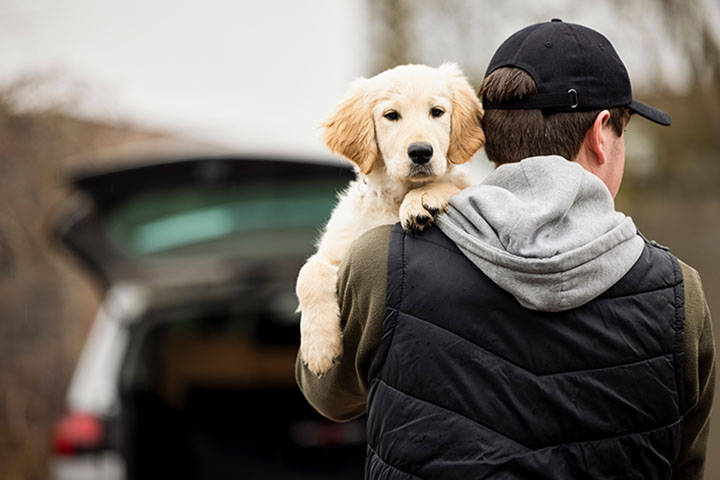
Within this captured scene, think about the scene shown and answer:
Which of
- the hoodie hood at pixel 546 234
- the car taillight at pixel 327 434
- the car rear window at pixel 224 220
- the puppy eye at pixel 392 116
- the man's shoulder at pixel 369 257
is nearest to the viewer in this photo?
the hoodie hood at pixel 546 234

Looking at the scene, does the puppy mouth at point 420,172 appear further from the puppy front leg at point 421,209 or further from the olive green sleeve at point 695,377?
the olive green sleeve at point 695,377

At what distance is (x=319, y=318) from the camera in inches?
76.8

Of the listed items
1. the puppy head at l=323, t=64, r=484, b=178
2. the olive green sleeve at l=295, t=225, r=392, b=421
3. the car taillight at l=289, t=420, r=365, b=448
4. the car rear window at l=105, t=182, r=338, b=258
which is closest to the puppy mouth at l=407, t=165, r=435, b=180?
the puppy head at l=323, t=64, r=484, b=178

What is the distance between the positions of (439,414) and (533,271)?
0.34 metres

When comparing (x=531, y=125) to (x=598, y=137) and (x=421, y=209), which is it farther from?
(x=421, y=209)

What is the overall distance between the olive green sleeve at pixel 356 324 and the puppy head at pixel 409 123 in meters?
0.27

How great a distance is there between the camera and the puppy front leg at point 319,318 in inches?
75.4

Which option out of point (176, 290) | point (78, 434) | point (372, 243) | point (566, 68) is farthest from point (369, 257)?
point (176, 290)

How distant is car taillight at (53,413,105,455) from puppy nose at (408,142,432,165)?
2789mm

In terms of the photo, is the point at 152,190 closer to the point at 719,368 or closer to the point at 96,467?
the point at 96,467

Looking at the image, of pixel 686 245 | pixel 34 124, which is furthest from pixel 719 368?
pixel 34 124

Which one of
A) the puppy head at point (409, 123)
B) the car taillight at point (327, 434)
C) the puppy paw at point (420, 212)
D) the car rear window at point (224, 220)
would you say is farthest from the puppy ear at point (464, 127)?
the car taillight at point (327, 434)

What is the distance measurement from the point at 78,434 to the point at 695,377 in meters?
3.20

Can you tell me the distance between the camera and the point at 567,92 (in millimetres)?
1830
